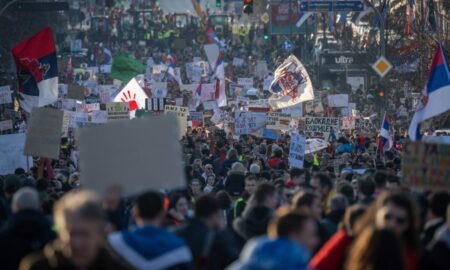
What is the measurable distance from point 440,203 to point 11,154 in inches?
528

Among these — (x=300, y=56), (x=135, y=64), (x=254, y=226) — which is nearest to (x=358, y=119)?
(x=135, y=64)

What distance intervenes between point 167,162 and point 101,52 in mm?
68513

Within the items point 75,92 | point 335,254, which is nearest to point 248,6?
point 75,92

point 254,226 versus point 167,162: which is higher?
point 167,162

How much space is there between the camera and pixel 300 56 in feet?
241

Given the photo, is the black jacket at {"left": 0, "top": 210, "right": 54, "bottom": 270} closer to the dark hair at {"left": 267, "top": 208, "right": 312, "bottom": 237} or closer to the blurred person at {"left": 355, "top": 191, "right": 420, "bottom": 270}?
the dark hair at {"left": 267, "top": 208, "right": 312, "bottom": 237}

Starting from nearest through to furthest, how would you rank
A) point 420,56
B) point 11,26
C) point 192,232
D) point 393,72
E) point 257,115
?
point 192,232, point 257,115, point 420,56, point 393,72, point 11,26

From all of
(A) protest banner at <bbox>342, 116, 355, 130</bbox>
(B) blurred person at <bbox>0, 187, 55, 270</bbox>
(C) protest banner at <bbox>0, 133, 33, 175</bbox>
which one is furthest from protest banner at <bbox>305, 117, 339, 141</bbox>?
(B) blurred person at <bbox>0, 187, 55, 270</bbox>

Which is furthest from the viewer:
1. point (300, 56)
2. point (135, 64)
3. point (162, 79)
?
point (300, 56)

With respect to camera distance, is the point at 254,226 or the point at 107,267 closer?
the point at 107,267

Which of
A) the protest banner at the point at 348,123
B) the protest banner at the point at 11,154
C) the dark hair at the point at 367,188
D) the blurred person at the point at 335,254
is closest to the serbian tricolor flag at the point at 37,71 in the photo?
the protest banner at the point at 11,154

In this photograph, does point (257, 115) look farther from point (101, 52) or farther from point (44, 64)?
point (101, 52)

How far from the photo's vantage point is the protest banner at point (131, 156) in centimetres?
778

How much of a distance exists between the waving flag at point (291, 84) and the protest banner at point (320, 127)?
199 centimetres
